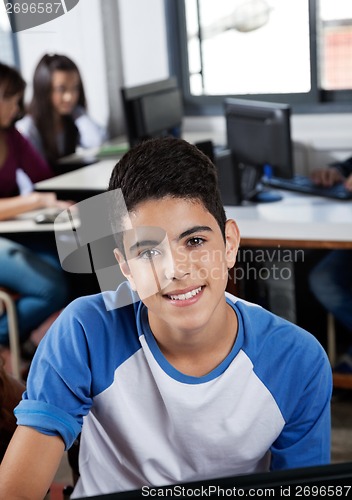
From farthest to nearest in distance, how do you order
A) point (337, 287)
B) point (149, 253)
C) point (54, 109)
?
point (54, 109)
point (337, 287)
point (149, 253)

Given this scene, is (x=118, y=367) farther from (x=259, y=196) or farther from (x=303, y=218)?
(x=259, y=196)

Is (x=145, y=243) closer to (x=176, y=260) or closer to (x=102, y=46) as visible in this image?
(x=176, y=260)

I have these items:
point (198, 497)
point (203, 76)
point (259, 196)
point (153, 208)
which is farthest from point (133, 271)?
point (203, 76)

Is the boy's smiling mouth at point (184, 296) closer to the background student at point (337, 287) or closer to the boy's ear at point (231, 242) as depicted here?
the boy's ear at point (231, 242)

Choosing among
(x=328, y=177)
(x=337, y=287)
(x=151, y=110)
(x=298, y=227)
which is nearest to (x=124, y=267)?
(x=298, y=227)

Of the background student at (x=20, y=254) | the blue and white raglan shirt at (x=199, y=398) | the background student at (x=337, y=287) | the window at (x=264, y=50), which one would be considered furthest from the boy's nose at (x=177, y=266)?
the window at (x=264, y=50)

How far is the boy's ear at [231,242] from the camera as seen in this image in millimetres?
848

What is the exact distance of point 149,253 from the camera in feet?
2.48

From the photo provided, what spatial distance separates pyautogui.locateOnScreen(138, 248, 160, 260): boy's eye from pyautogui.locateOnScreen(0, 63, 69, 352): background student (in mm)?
1643

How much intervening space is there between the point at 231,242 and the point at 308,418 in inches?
8.5

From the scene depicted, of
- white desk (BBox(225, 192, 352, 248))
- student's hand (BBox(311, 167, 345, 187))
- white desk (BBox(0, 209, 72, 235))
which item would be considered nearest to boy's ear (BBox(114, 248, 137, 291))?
white desk (BBox(225, 192, 352, 248))

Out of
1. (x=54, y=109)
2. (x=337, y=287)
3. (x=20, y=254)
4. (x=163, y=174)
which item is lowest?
(x=337, y=287)

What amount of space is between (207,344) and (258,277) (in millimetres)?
1063

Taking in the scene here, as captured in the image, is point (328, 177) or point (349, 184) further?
point (328, 177)
